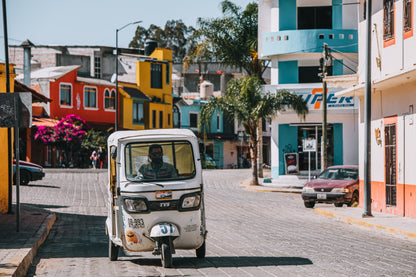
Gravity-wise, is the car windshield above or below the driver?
below

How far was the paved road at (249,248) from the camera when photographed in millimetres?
10812

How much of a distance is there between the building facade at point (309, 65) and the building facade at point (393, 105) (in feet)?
50.8

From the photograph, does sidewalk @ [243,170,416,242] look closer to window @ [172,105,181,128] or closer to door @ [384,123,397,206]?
door @ [384,123,397,206]

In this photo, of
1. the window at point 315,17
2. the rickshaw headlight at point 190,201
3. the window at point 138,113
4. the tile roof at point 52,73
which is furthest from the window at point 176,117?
the rickshaw headlight at point 190,201

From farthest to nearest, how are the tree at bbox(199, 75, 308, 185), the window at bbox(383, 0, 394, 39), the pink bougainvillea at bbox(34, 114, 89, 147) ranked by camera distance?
the pink bougainvillea at bbox(34, 114, 89, 147), the tree at bbox(199, 75, 308, 185), the window at bbox(383, 0, 394, 39)

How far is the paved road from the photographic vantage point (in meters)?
10.8

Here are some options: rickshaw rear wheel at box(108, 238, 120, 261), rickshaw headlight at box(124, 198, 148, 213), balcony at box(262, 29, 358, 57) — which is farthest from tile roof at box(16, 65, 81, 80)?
rickshaw headlight at box(124, 198, 148, 213)

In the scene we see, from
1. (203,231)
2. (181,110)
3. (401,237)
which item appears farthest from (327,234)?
(181,110)

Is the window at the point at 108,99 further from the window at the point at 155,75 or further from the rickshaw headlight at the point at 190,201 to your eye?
the rickshaw headlight at the point at 190,201

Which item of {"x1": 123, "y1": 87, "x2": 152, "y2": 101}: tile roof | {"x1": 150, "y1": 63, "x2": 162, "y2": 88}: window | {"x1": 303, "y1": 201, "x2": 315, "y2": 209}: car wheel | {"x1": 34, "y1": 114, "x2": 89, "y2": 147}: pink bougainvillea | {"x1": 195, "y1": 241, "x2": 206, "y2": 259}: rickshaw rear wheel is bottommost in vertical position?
{"x1": 303, "y1": 201, "x2": 315, "y2": 209}: car wheel

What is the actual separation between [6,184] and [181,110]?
56.5m

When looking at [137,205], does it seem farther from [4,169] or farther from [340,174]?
[340,174]

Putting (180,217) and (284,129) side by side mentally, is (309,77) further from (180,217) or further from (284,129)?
(180,217)

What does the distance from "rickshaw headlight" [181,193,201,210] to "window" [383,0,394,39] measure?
13323 millimetres
